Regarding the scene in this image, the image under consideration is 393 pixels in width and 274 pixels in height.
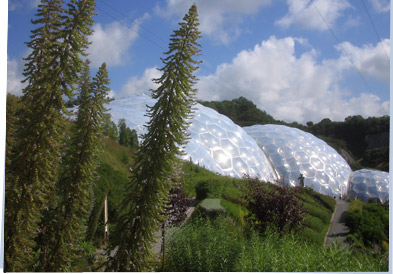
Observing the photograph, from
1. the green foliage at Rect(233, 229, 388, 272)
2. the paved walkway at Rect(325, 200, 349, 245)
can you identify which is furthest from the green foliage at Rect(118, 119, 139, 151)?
the paved walkway at Rect(325, 200, 349, 245)

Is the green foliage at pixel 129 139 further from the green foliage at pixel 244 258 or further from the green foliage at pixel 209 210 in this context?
the green foliage at pixel 244 258

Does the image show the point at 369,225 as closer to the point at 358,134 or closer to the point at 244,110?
the point at 358,134

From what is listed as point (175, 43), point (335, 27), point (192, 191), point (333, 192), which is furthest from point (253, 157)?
point (175, 43)

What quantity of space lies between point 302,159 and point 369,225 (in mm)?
5536

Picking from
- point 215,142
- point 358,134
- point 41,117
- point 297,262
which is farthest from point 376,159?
point 215,142

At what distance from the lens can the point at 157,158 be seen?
302cm

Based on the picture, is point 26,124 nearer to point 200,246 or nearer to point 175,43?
point 175,43

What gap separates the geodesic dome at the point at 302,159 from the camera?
7695mm

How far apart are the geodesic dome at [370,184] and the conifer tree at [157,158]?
13.1ft

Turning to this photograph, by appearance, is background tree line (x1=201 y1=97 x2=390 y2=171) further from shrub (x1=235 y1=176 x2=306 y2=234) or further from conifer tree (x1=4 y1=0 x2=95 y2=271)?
conifer tree (x1=4 y1=0 x2=95 y2=271)

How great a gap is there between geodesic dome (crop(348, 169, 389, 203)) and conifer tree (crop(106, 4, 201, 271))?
398 cm

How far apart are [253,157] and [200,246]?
7510 millimetres

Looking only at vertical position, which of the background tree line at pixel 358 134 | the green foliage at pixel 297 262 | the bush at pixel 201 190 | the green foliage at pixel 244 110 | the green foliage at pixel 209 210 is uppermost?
the green foliage at pixel 244 110

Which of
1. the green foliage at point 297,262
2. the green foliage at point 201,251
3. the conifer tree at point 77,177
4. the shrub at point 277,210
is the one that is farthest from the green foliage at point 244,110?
the conifer tree at point 77,177
